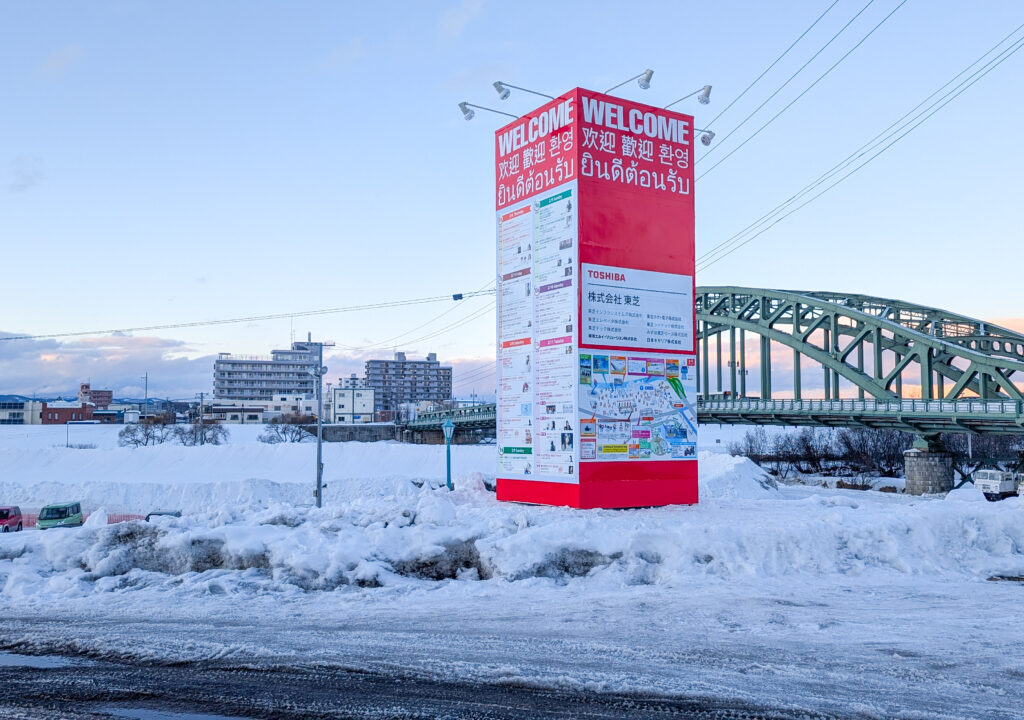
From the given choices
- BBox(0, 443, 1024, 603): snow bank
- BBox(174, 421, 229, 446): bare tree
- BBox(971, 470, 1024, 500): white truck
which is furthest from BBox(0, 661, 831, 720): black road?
BBox(174, 421, 229, 446): bare tree

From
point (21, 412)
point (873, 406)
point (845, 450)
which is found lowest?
point (845, 450)

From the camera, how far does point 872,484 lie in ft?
241

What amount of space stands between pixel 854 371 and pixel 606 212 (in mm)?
75091

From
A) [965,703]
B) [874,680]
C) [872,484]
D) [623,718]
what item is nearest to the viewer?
[623,718]

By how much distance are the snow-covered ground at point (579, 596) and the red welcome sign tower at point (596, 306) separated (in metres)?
1.91

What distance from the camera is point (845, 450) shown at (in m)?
105

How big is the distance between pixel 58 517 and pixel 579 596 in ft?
81.4

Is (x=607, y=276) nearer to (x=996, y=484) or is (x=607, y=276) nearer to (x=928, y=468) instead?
(x=996, y=484)

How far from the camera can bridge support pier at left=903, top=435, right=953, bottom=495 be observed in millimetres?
64562

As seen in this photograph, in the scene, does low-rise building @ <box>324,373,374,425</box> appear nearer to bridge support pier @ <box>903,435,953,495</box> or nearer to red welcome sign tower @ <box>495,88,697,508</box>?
bridge support pier @ <box>903,435,953,495</box>

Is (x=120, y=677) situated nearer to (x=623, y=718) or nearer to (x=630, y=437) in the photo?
(x=623, y=718)

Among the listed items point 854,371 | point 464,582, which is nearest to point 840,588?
point 464,582

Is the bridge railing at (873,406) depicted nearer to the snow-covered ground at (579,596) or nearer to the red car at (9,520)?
the snow-covered ground at (579,596)

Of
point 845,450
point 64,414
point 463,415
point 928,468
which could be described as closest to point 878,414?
point 928,468
